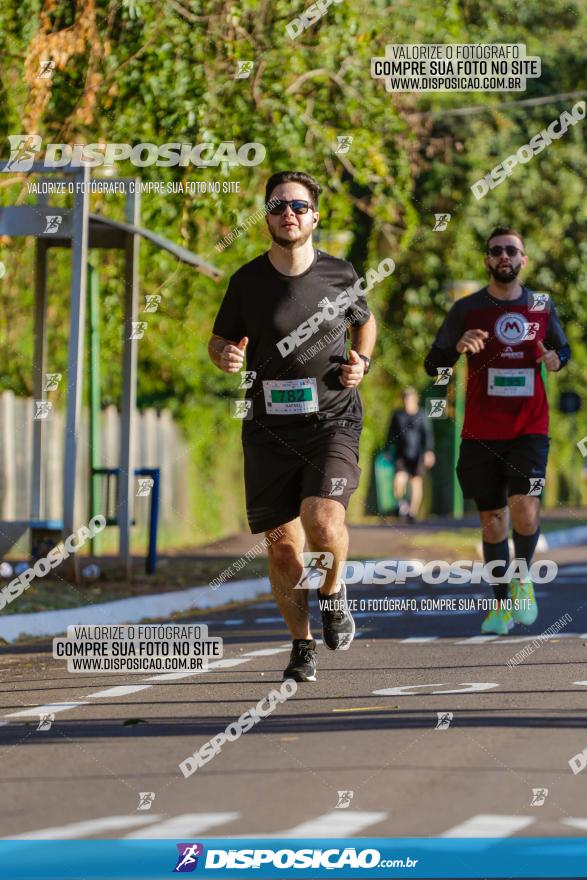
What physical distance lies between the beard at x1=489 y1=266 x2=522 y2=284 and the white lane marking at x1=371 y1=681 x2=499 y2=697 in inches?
111

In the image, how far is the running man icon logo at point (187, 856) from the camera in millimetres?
5177

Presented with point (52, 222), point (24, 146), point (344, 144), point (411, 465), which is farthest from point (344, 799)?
point (411, 465)

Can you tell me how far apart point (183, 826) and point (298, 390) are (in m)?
3.18

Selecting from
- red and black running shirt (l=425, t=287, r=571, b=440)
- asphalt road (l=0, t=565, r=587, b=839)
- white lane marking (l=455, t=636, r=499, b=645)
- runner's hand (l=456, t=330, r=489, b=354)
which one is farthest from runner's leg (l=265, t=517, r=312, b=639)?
red and black running shirt (l=425, t=287, r=571, b=440)

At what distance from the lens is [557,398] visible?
3678cm

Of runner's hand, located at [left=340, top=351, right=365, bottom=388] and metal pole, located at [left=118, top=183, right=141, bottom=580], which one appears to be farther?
metal pole, located at [left=118, top=183, right=141, bottom=580]

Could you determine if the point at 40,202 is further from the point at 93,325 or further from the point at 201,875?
the point at 201,875

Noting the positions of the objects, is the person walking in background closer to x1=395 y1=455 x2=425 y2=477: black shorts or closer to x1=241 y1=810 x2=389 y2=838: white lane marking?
x1=395 y1=455 x2=425 y2=477: black shorts

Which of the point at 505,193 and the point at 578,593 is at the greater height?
the point at 505,193

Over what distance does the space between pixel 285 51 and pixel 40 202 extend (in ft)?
8.49

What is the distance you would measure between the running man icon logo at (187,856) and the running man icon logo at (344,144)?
1189 cm

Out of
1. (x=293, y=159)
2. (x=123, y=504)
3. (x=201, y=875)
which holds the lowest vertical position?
(x=201, y=875)

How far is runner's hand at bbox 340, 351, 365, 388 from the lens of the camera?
8484mm

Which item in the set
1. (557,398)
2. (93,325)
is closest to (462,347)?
(93,325)
